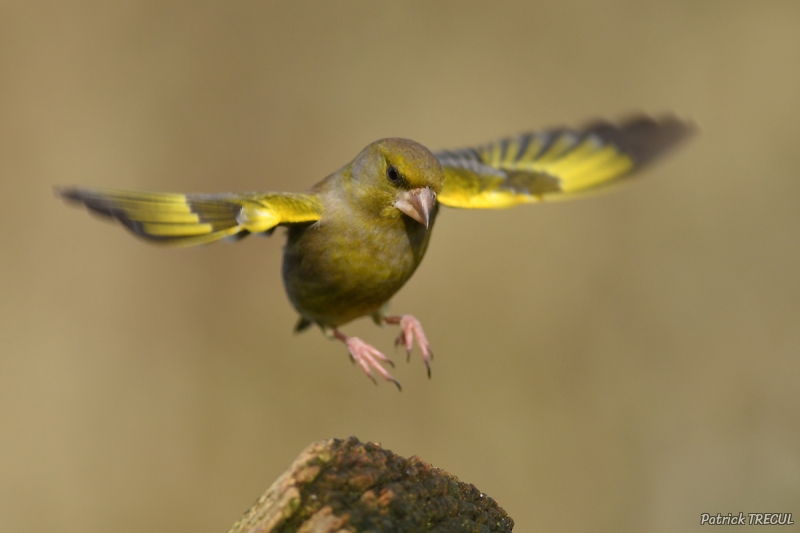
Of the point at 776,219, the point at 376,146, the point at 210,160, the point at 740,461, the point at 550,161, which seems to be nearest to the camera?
the point at 376,146

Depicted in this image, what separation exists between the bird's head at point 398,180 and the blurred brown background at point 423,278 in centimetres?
339

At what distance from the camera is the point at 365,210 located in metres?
4.63

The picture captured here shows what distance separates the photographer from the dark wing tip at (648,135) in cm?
584

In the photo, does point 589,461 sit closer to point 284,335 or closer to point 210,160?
point 284,335

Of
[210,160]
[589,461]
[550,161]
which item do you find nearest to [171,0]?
[210,160]

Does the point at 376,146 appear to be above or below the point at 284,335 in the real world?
above

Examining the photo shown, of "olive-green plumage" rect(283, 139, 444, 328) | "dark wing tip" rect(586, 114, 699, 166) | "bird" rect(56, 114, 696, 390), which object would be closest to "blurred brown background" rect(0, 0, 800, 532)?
"dark wing tip" rect(586, 114, 699, 166)

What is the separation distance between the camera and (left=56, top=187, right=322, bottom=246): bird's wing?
376 cm

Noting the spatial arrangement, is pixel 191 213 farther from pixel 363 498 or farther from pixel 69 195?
pixel 363 498

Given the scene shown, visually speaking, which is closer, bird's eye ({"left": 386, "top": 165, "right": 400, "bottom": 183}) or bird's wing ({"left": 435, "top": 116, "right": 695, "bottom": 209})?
bird's eye ({"left": 386, "top": 165, "right": 400, "bottom": 183})

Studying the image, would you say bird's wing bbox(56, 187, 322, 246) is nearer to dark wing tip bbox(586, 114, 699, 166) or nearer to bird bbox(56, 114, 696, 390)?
bird bbox(56, 114, 696, 390)

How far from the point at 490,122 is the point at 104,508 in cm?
506

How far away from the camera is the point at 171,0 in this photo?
8.38 meters

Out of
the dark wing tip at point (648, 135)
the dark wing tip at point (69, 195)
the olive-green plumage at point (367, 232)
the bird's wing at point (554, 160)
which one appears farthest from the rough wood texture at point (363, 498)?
the dark wing tip at point (648, 135)
